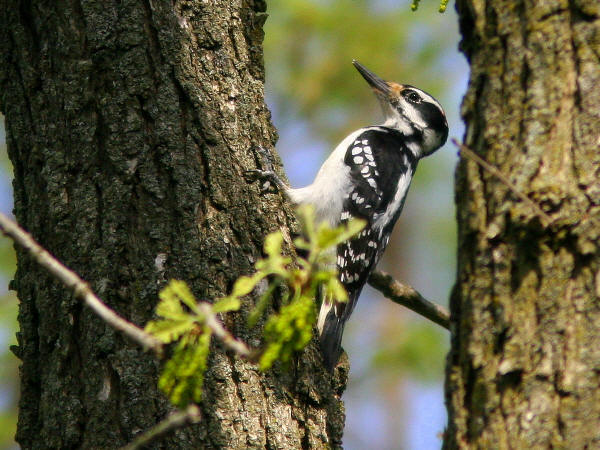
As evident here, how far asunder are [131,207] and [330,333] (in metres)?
1.26

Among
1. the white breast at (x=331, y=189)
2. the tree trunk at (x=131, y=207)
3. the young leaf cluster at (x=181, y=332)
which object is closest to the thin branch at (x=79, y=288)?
the young leaf cluster at (x=181, y=332)

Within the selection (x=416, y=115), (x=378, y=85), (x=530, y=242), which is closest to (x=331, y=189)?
(x=416, y=115)

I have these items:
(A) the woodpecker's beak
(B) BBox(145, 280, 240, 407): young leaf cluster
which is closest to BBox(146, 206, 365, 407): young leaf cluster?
(B) BBox(145, 280, 240, 407): young leaf cluster

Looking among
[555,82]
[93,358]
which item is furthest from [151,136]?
[555,82]

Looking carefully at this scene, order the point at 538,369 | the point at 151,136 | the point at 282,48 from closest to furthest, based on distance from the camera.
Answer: the point at 538,369 < the point at 151,136 < the point at 282,48

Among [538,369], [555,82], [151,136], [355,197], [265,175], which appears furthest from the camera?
[355,197]

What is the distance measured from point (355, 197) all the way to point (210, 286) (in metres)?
2.41

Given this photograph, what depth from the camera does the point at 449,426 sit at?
199 cm

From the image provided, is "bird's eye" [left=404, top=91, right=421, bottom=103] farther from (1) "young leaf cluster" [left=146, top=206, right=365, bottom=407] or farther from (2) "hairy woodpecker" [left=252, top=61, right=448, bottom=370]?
(1) "young leaf cluster" [left=146, top=206, right=365, bottom=407]

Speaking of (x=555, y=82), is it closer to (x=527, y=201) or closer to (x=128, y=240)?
(x=527, y=201)

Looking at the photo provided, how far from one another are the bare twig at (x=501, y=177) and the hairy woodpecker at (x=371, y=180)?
7.46 ft

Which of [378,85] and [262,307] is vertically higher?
[378,85]

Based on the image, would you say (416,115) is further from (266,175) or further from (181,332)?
(181,332)

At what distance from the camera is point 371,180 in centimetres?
552
